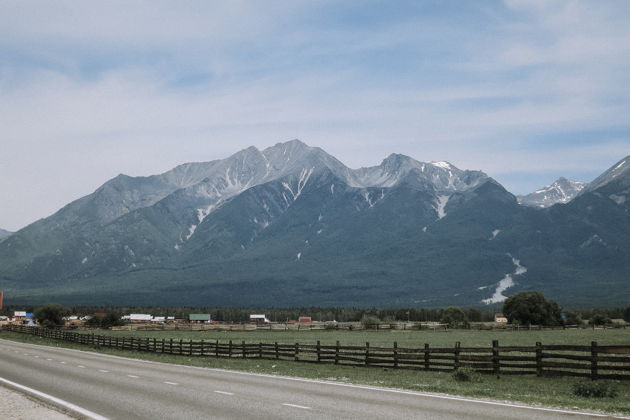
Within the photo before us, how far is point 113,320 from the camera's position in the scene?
155250 mm

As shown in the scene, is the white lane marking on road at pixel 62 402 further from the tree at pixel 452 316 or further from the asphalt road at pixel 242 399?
the tree at pixel 452 316

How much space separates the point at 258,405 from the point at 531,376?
14263mm

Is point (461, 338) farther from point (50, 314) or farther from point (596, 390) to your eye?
point (50, 314)

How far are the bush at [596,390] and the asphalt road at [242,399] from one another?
4.38 metres

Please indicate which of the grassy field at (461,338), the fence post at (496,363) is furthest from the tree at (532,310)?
the fence post at (496,363)

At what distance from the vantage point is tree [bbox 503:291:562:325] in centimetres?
13838

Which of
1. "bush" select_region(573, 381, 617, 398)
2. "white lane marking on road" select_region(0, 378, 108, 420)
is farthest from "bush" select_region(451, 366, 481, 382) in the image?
"white lane marking on road" select_region(0, 378, 108, 420)

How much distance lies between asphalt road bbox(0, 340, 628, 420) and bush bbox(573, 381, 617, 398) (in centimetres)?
438

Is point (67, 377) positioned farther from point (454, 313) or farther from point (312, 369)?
point (454, 313)

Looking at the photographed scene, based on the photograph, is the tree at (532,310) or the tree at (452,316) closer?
the tree at (532,310)

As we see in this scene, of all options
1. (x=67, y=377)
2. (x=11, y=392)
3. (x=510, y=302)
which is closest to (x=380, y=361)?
(x=67, y=377)

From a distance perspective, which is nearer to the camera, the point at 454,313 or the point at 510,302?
the point at 510,302

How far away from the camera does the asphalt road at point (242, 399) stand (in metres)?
18.0

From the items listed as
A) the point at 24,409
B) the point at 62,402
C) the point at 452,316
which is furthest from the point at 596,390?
the point at 452,316
